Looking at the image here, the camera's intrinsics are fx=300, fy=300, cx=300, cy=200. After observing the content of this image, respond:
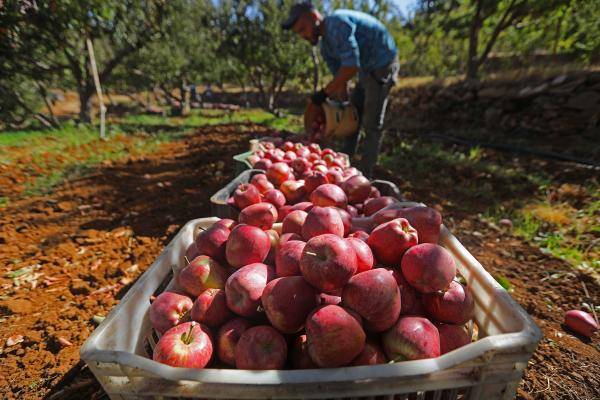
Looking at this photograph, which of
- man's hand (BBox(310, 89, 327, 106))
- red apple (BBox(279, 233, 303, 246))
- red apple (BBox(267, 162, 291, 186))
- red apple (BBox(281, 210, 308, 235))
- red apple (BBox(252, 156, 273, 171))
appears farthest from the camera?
man's hand (BBox(310, 89, 327, 106))

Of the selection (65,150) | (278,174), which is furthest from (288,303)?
(65,150)

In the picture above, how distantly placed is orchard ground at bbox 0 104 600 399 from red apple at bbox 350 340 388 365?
135 cm

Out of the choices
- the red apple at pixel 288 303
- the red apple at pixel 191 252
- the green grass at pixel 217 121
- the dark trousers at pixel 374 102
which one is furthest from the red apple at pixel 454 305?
the green grass at pixel 217 121

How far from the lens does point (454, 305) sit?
123cm

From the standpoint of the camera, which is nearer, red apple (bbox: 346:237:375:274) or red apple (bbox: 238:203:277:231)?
red apple (bbox: 346:237:375:274)

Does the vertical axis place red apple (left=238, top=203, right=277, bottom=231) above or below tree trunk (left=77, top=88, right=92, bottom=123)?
above

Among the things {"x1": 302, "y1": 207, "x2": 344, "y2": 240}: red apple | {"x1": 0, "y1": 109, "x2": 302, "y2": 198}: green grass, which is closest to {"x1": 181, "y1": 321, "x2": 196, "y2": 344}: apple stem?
{"x1": 302, "y1": 207, "x2": 344, "y2": 240}: red apple

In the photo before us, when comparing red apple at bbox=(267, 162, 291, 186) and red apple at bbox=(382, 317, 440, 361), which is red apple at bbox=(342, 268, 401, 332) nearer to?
red apple at bbox=(382, 317, 440, 361)

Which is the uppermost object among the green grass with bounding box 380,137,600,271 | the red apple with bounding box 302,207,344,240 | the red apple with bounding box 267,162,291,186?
the red apple with bounding box 302,207,344,240

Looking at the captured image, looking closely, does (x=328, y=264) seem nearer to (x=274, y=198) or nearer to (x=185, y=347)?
(x=185, y=347)

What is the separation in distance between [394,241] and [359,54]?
158 inches

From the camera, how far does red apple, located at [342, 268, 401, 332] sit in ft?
3.68

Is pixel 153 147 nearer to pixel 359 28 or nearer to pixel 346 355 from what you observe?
pixel 359 28

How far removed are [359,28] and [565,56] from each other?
1869 cm
